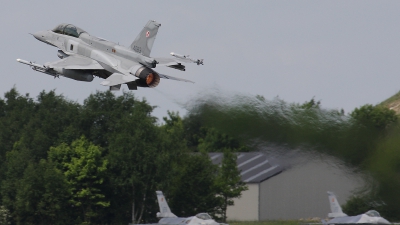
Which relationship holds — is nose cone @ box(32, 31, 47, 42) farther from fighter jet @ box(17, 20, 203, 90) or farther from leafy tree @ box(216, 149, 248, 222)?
leafy tree @ box(216, 149, 248, 222)

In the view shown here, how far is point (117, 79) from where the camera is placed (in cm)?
2394

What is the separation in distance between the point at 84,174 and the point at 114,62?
22.9m

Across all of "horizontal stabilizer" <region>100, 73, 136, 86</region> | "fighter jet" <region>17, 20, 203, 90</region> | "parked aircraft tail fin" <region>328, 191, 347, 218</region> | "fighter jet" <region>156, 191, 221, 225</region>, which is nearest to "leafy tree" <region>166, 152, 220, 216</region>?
"fighter jet" <region>156, 191, 221, 225</region>

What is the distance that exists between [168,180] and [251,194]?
788 cm

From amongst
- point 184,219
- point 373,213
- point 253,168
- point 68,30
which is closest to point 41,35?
point 68,30

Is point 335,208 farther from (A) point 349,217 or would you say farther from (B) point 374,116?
(B) point 374,116

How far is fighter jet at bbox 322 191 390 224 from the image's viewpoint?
3055cm

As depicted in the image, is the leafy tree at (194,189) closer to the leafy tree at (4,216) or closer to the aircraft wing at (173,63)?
the leafy tree at (4,216)

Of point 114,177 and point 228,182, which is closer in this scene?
point 228,182

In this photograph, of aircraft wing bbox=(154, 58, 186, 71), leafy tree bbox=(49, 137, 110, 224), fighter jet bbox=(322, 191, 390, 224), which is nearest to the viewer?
aircraft wing bbox=(154, 58, 186, 71)

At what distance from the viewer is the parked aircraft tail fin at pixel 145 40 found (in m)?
25.8

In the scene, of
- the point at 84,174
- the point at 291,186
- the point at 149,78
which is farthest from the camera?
the point at 84,174

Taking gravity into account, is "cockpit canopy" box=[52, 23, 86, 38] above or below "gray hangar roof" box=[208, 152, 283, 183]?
above

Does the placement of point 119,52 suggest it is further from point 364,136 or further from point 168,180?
point 168,180
